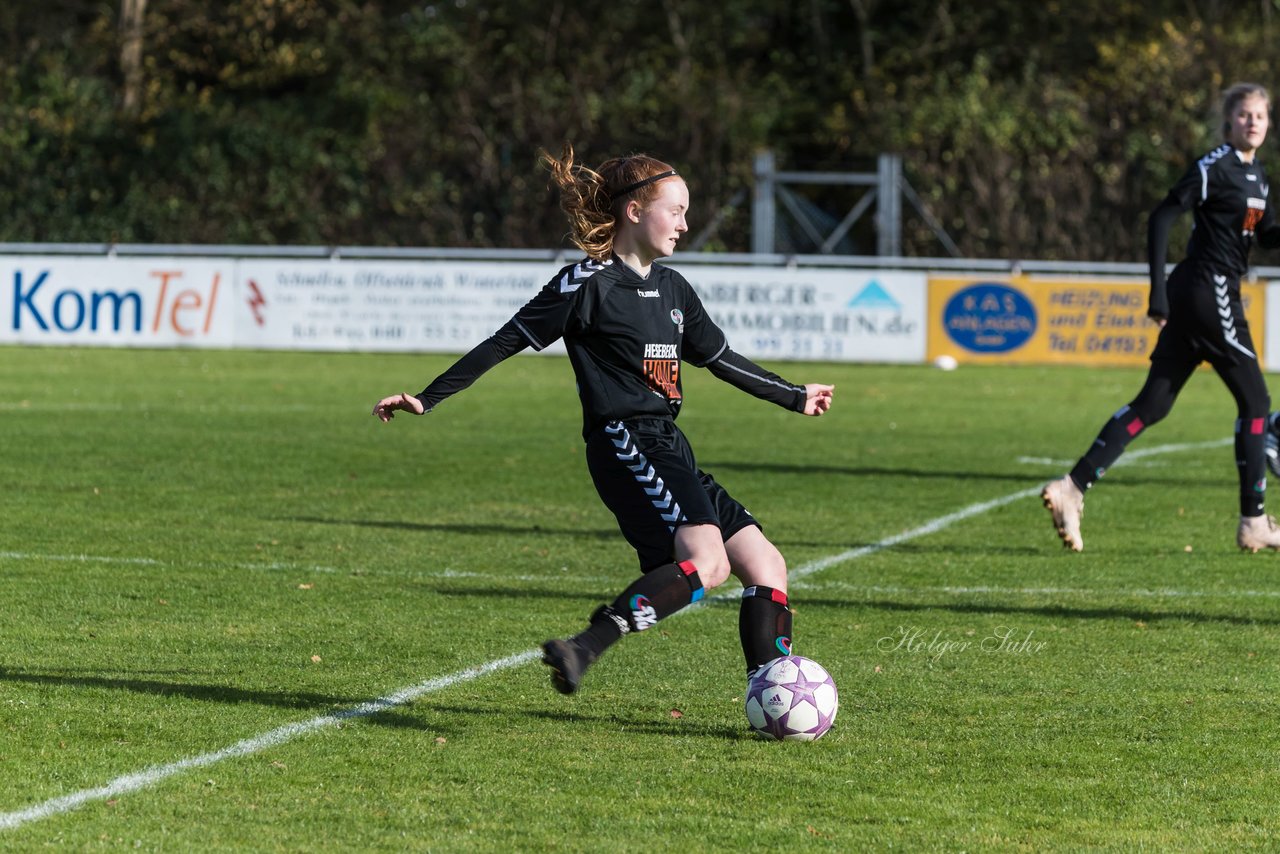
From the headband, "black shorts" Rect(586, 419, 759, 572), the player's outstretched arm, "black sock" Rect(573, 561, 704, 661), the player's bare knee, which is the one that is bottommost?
"black sock" Rect(573, 561, 704, 661)

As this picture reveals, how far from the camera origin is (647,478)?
5.24 meters

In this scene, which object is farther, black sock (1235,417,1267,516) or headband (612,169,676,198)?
black sock (1235,417,1267,516)

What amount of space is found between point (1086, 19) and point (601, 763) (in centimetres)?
3878

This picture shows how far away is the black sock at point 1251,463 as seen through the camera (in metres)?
8.42

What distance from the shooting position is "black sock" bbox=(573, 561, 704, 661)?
16.7ft

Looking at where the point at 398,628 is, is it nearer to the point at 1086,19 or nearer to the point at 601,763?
the point at 601,763

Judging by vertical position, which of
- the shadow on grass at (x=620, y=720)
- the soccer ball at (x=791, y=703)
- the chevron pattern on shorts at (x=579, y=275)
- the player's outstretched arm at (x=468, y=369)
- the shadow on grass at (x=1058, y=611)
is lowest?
the shadow on grass at (x=1058, y=611)

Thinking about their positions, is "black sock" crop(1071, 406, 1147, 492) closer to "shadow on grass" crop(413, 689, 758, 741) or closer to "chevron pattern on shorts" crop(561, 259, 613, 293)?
"shadow on grass" crop(413, 689, 758, 741)

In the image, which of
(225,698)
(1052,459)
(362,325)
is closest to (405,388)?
(362,325)

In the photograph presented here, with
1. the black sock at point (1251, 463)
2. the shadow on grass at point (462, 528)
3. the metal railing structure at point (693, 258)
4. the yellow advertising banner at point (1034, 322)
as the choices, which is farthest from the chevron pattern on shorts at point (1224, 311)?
the metal railing structure at point (693, 258)

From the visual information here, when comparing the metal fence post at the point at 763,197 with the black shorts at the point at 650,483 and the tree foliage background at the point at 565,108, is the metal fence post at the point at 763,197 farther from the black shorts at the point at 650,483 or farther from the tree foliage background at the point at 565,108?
the black shorts at the point at 650,483

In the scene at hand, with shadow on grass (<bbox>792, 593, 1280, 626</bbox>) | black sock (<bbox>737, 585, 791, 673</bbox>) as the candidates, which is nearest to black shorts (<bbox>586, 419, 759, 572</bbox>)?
black sock (<bbox>737, 585, 791, 673</bbox>)

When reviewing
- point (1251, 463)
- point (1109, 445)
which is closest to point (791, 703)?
point (1109, 445)

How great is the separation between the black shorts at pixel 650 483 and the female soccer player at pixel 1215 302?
3601mm
